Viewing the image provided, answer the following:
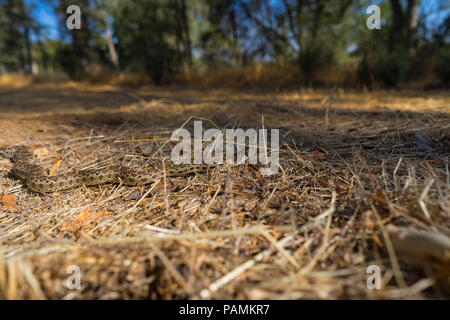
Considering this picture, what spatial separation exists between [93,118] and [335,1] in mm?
9865

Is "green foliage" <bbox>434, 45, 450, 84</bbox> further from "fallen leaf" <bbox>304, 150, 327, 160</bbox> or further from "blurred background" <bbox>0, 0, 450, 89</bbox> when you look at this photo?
"fallen leaf" <bbox>304, 150, 327, 160</bbox>

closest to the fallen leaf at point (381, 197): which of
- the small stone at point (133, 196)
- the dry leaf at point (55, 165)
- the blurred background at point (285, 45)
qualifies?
the small stone at point (133, 196)

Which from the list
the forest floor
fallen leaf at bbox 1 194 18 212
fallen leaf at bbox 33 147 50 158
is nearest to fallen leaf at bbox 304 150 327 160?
the forest floor

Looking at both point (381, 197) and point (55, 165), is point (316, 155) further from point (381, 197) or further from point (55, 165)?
point (55, 165)

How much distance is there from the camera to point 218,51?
18.7 metres

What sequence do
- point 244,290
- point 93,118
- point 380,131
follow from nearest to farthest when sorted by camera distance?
point 244,290
point 380,131
point 93,118

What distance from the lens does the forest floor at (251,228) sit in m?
0.82

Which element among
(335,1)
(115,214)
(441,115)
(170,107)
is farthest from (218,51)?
(115,214)

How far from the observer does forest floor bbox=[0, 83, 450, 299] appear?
821mm

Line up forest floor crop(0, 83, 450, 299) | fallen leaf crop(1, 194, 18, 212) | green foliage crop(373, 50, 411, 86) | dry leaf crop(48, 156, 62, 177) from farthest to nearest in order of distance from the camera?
green foliage crop(373, 50, 411, 86) → dry leaf crop(48, 156, 62, 177) → fallen leaf crop(1, 194, 18, 212) → forest floor crop(0, 83, 450, 299)

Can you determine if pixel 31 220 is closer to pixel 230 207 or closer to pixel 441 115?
pixel 230 207

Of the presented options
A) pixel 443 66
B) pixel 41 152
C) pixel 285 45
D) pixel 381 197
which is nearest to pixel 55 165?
pixel 41 152

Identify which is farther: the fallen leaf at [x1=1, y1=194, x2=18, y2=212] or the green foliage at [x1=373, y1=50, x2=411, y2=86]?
the green foliage at [x1=373, y1=50, x2=411, y2=86]

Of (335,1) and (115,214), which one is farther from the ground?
(335,1)
